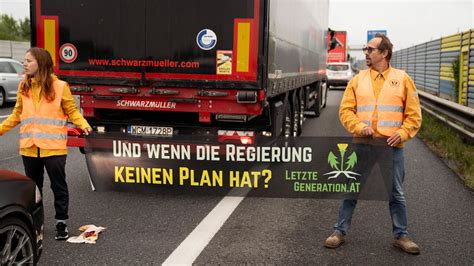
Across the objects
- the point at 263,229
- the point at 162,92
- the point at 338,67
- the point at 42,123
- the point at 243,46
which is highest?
the point at 243,46

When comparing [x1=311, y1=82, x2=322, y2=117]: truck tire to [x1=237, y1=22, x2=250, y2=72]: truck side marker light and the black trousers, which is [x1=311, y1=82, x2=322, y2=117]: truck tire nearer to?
[x1=237, y1=22, x2=250, y2=72]: truck side marker light

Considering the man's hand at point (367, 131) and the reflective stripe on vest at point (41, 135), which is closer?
the man's hand at point (367, 131)

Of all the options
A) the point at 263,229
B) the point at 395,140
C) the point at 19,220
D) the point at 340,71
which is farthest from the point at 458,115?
the point at 340,71

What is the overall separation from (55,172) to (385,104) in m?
2.87

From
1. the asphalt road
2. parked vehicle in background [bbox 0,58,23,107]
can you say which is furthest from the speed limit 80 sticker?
parked vehicle in background [bbox 0,58,23,107]

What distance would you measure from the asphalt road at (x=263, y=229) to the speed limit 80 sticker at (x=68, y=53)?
5.20 feet

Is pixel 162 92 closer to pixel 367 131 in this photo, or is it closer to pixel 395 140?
pixel 367 131

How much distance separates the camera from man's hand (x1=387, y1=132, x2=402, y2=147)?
4836 mm

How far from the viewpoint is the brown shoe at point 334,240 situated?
16.6 ft

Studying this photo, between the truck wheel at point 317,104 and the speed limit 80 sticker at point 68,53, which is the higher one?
the speed limit 80 sticker at point 68,53

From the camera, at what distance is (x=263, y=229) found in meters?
5.66

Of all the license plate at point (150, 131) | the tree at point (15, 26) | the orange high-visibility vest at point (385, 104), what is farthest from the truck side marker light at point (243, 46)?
the tree at point (15, 26)

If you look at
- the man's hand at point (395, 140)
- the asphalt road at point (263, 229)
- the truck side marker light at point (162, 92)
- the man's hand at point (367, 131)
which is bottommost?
the asphalt road at point (263, 229)

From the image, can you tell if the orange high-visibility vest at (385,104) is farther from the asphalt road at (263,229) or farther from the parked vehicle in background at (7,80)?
the parked vehicle in background at (7,80)
